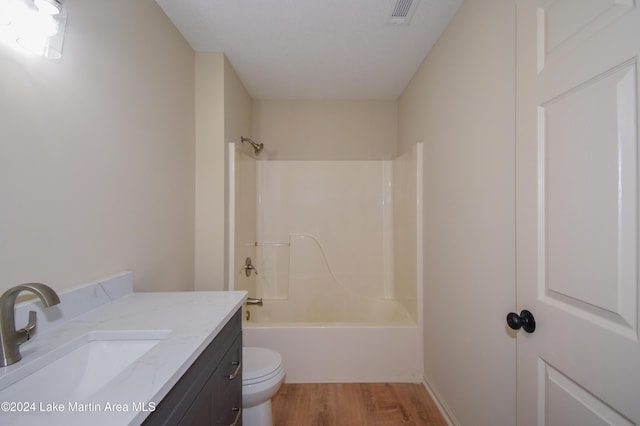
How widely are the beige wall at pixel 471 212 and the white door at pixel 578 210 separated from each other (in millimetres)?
207

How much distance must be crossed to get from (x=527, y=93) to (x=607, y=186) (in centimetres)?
44

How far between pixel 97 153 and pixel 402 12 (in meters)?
1.66

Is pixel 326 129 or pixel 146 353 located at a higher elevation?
pixel 326 129

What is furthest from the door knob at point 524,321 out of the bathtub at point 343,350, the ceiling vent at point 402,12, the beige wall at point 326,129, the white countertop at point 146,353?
the beige wall at point 326,129

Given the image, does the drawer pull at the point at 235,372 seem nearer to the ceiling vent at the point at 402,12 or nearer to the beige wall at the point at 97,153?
the beige wall at the point at 97,153

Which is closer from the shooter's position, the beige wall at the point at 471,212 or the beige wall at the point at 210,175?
the beige wall at the point at 471,212

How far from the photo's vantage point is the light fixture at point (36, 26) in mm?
762

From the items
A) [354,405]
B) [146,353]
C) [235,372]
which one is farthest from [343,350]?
[146,353]

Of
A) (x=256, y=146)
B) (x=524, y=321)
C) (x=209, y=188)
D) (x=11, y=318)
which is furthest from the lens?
(x=256, y=146)

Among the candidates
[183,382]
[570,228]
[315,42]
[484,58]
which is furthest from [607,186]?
[315,42]

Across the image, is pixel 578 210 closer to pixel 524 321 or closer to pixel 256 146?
pixel 524 321

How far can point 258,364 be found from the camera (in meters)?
1.54

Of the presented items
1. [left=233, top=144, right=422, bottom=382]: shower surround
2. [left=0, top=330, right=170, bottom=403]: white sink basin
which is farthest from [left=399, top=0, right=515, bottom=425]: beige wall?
[left=0, top=330, right=170, bottom=403]: white sink basin

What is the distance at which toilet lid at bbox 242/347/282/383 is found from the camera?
1437mm
